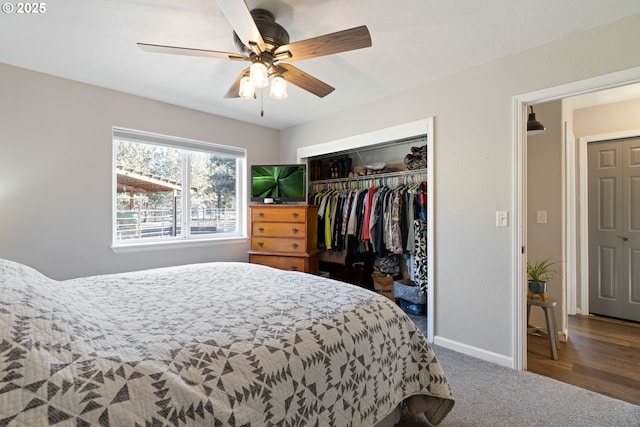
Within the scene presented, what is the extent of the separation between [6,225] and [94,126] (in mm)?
1001

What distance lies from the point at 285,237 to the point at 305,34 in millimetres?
2039

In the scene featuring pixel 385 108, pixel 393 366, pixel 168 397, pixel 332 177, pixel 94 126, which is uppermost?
pixel 385 108

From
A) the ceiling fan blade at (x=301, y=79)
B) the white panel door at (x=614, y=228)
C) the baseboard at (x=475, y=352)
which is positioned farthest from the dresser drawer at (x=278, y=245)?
the white panel door at (x=614, y=228)

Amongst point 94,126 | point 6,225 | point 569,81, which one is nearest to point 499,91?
point 569,81

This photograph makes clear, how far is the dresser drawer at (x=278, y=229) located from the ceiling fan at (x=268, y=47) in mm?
1724

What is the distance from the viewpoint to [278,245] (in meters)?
3.34

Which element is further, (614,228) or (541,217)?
(614,228)

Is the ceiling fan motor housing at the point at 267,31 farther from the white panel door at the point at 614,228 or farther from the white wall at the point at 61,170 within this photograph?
the white panel door at the point at 614,228

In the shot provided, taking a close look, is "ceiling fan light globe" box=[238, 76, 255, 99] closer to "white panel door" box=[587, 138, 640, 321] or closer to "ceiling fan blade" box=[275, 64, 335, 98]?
"ceiling fan blade" box=[275, 64, 335, 98]

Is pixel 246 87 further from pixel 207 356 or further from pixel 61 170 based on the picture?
pixel 61 170

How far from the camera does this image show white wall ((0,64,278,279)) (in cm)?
224

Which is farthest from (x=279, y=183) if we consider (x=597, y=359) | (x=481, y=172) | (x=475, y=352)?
(x=597, y=359)

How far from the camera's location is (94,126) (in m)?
2.60

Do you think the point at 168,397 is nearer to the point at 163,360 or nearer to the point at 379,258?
the point at 163,360
